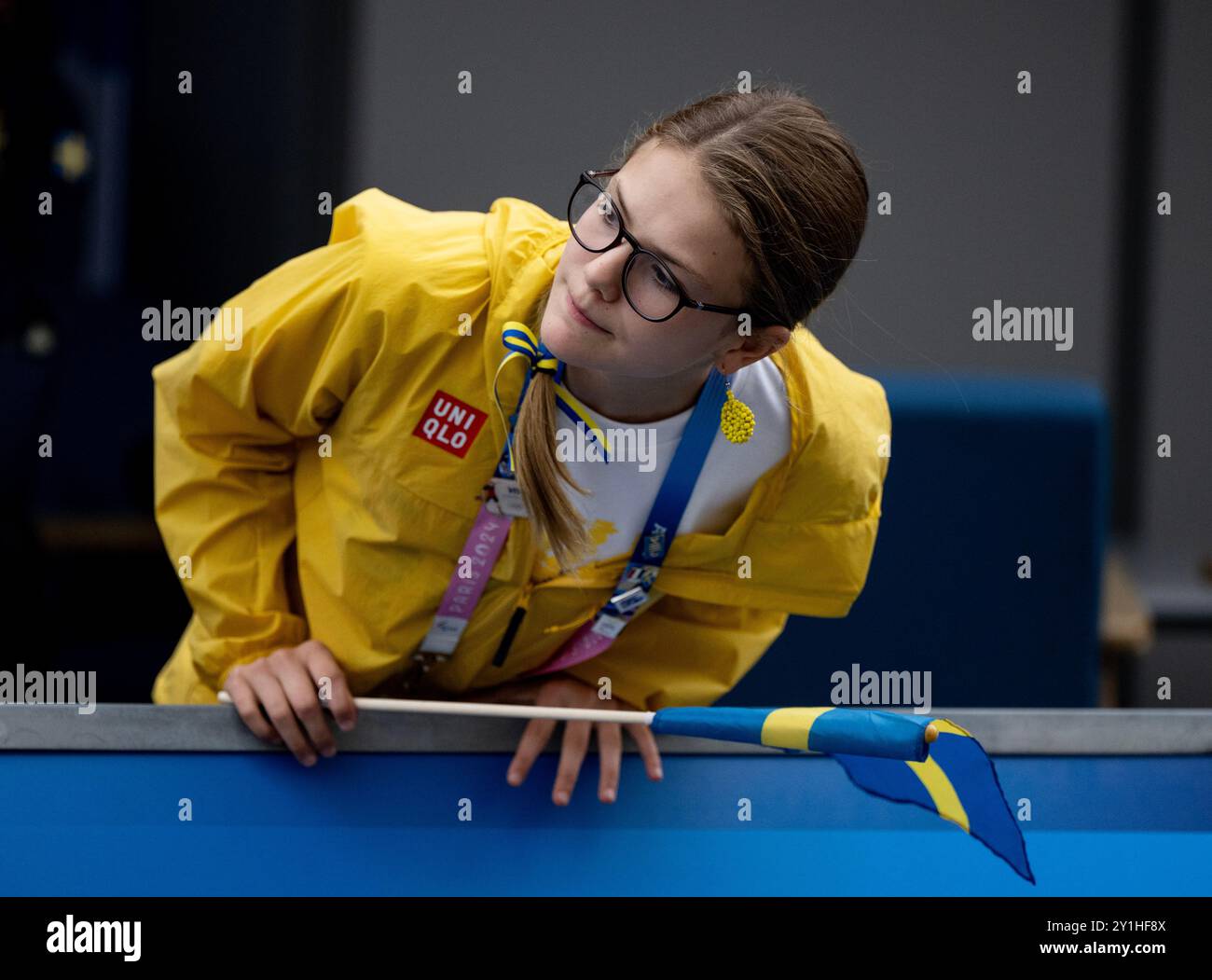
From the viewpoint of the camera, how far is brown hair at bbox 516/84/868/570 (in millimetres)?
1069

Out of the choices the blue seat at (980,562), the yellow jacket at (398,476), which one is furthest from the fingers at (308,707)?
the blue seat at (980,562)

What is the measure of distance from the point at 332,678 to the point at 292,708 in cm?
4

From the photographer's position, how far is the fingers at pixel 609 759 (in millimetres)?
1197

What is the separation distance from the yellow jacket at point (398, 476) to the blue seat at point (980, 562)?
99 centimetres

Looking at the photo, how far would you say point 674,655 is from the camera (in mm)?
1399

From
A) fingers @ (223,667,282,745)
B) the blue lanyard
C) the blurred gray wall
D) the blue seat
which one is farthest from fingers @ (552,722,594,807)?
the blurred gray wall

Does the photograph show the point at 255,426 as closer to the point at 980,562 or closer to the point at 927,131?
the point at 980,562

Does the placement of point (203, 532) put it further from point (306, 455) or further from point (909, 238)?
point (909, 238)

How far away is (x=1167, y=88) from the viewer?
3307 mm

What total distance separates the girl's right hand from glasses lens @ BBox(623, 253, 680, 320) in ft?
1.30

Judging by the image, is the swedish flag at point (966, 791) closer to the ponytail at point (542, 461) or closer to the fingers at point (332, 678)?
the ponytail at point (542, 461)

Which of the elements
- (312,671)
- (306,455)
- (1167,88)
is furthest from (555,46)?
(312,671)

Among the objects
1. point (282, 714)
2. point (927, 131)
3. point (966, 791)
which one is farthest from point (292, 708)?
point (927, 131)

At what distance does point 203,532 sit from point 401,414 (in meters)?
0.23
